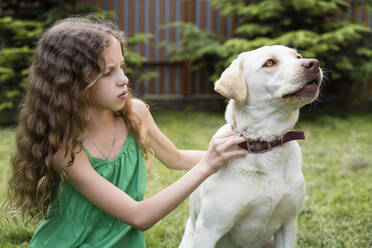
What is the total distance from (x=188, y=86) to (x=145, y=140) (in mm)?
6437

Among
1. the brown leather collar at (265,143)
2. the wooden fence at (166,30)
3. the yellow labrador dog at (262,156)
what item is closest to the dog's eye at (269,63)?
the yellow labrador dog at (262,156)

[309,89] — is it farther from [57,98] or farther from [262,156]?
[57,98]

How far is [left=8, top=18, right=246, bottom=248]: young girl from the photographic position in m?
2.12

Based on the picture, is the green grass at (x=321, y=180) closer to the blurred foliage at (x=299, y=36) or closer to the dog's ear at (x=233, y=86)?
the dog's ear at (x=233, y=86)

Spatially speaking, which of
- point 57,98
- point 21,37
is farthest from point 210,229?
point 21,37

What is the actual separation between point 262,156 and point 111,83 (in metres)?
0.86

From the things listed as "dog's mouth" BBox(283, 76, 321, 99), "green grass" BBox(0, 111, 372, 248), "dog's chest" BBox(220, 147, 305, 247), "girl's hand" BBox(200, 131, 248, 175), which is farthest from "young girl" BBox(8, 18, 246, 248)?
"green grass" BBox(0, 111, 372, 248)

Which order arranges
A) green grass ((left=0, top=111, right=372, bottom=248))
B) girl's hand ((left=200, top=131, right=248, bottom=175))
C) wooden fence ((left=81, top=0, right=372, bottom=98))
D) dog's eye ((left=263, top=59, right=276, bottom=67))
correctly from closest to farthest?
1. girl's hand ((left=200, top=131, right=248, bottom=175))
2. dog's eye ((left=263, top=59, right=276, bottom=67))
3. green grass ((left=0, top=111, right=372, bottom=248))
4. wooden fence ((left=81, top=0, right=372, bottom=98))

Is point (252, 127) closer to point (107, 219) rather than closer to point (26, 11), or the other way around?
point (107, 219)

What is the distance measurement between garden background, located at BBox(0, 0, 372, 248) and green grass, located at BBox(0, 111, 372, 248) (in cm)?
1

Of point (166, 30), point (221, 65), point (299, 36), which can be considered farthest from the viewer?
point (166, 30)

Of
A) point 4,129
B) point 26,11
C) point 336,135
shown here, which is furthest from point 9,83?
point 336,135

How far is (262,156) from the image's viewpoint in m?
2.15

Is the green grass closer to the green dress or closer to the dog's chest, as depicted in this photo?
the green dress
